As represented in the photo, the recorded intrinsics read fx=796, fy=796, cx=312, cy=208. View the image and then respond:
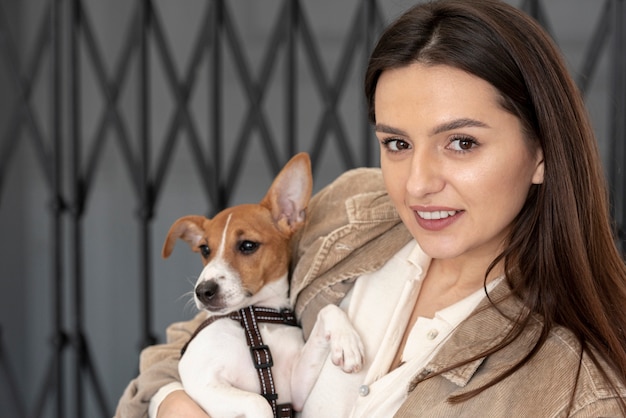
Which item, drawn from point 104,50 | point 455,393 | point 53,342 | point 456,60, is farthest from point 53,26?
point 455,393

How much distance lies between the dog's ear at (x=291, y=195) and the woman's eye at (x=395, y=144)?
1.17 feet

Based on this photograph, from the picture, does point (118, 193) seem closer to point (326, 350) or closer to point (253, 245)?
point (253, 245)

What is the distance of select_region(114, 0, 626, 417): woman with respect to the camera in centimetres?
130

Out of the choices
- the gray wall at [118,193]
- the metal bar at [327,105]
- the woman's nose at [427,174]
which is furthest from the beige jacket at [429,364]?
the gray wall at [118,193]

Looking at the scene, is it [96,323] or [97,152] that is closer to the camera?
[97,152]

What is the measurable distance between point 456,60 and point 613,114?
0.98 meters

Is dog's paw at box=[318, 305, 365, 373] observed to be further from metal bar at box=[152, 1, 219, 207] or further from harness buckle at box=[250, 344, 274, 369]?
metal bar at box=[152, 1, 219, 207]

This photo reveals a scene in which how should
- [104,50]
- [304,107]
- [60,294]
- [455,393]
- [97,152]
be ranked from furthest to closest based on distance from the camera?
[104,50], [304,107], [60,294], [97,152], [455,393]

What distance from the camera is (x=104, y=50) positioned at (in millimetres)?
3412

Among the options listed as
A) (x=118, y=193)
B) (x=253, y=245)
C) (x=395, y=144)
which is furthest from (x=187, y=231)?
(x=118, y=193)

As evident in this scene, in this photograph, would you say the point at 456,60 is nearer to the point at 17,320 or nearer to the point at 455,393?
the point at 455,393

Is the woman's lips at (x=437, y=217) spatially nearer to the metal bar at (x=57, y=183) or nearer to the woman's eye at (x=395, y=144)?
the woman's eye at (x=395, y=144)

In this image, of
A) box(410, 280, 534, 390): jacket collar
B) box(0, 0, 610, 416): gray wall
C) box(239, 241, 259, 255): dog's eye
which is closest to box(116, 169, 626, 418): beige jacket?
box(410, 280, 534, 390): jacket collar

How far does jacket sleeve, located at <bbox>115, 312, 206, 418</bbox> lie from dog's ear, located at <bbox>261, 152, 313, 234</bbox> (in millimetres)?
382
